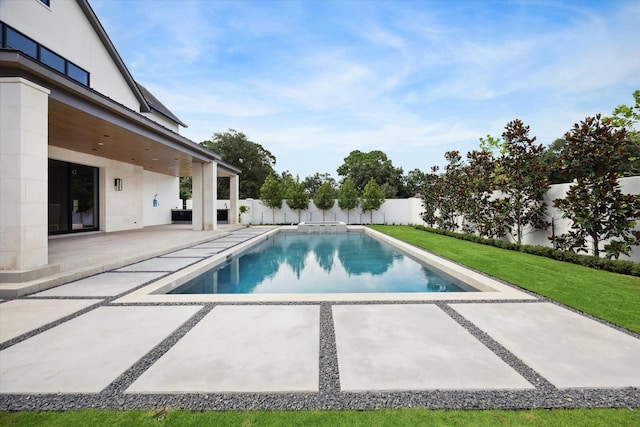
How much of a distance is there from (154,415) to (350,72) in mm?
17702

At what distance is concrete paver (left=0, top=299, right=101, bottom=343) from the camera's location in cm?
338

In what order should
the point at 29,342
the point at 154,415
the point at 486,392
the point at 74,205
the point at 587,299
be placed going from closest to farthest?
1. the point at 154,415
2. the point at 486,392
3. the point at 29,342
4. the point at 587,299
5. the point at 74,205

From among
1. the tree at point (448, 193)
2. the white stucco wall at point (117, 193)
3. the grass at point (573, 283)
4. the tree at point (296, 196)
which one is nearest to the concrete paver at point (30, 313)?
the grass at point (573, 283)

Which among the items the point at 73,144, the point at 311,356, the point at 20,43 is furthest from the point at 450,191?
the point at 20,43

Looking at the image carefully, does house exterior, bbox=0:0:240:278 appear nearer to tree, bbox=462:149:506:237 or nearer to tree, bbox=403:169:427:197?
tree, bbox=462:149:506:237

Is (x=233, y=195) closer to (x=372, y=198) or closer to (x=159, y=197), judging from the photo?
(x=159, y=197)

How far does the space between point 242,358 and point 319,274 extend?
16.7 feet

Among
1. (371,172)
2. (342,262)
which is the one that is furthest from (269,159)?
(342,262)

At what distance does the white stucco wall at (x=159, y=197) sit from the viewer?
16844mm

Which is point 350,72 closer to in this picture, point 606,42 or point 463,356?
point 606,42

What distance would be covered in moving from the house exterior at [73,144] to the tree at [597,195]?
11.2 m

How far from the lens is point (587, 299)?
4.46 meters

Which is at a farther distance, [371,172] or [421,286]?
[371,172]

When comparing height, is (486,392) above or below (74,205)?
below
